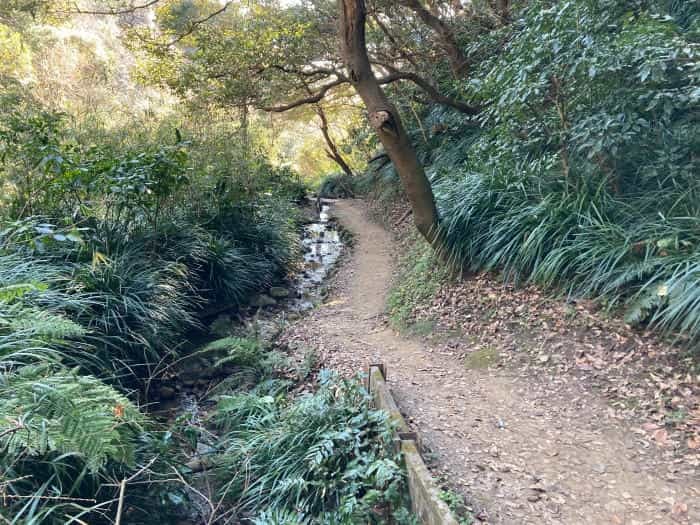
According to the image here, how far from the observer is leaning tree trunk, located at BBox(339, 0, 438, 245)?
17.9ft

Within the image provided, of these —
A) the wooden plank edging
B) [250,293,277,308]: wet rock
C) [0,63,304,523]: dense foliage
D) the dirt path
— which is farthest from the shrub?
the wooden plank edging

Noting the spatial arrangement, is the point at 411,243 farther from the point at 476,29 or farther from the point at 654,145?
the point at 654,145

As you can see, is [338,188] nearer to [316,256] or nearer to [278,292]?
[316,256]

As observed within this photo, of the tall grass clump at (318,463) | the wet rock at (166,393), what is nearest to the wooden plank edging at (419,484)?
the tall grass clump at (318,463)

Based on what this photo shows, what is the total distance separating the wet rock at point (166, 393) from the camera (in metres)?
5.13

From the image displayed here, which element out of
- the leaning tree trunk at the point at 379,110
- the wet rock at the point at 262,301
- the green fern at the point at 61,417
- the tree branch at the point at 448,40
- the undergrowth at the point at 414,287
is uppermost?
the tree branch at the point at 448,40

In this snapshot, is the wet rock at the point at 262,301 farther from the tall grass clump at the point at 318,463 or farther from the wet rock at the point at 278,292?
the tall grass clump at the point at 318,463

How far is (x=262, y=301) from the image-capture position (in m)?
7.85

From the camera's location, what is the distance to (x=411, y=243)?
9.11m

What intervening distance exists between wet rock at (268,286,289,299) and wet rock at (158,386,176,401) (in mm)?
3180

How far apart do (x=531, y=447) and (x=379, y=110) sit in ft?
14.3

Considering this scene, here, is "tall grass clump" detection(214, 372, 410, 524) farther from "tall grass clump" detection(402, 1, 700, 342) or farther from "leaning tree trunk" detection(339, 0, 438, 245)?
"leaning tree trunk" detection(339, 0, 438, 245)

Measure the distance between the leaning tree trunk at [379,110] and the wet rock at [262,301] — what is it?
11.0 feet

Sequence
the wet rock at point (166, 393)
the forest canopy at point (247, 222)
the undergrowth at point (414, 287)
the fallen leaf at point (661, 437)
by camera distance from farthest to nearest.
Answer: the undergrowth at point (414, 287) < the wet rock at point (166, 393) < the forest canopy at point (247, 222) < the fallen leaf at point (661, 437)
